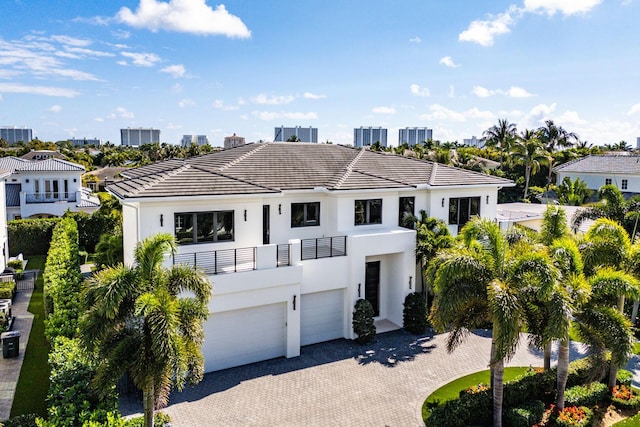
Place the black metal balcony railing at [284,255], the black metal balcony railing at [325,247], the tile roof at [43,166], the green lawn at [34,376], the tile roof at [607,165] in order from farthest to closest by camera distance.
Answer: the tile roof at [607,165] → the tile roof at [43,166] → the black metal balcony railing at [325,247] → the black metal balcony railing at [284,255] → the green lawn at [34,376]

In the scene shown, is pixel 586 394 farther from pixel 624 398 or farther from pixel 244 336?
pixel 244 336

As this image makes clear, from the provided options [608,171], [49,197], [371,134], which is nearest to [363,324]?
[49,197]

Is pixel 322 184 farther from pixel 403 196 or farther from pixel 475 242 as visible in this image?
pixel 475 242

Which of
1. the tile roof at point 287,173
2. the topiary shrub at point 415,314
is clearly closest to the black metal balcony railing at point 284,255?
the tile roof at point 287,173

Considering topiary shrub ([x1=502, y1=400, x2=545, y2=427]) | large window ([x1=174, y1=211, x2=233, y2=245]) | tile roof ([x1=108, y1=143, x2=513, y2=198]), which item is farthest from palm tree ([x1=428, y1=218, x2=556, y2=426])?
large window ([x1=174, y1=211, x2=233, y2=245])

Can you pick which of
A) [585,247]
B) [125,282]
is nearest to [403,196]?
[585,247]

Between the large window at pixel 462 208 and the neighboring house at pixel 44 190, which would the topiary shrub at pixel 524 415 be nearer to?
the large window at pixel 462 208
